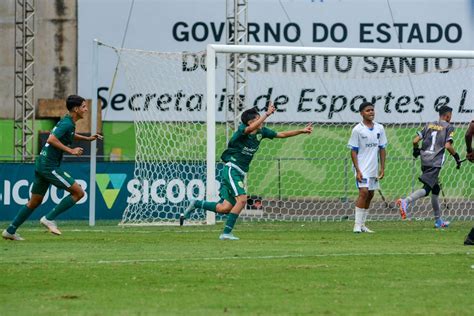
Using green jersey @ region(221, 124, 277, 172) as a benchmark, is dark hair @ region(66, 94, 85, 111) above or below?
above

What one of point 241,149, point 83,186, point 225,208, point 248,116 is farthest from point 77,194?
point 83,186

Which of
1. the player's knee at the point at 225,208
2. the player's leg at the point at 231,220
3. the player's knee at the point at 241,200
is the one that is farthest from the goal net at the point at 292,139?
the player's leg at the point at 231,220

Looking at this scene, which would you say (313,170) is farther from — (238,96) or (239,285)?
(239,285)

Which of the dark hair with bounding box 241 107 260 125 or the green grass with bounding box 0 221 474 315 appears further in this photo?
the dark hair with bounding box 241 107 260 125

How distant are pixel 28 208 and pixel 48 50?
71.3ft

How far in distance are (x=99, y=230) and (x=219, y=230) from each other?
1.97m

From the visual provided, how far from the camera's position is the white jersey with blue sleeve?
20.3m

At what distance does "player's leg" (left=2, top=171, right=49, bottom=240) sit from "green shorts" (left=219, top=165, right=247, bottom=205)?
2551 mm

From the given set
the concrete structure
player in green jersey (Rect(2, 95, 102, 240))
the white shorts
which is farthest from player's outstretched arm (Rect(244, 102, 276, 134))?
the concrete structure

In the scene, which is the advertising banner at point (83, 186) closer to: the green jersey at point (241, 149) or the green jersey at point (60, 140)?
the green jersey at point (60, 140)

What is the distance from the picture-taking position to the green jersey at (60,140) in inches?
715

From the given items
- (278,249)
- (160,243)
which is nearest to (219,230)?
(160,243)

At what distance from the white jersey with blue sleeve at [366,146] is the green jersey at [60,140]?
463 cm

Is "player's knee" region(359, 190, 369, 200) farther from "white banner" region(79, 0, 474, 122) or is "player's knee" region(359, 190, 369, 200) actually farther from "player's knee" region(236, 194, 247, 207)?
"white banner" region(79, 0, 474, 122)
